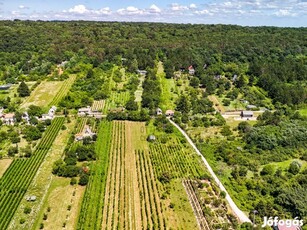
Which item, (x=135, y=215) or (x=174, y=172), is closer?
(x=135, y=215)

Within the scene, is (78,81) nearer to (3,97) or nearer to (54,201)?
(3,97)

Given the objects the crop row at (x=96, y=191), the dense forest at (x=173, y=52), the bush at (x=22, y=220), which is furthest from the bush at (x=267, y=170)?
the dense forest at (x=173, y=52)

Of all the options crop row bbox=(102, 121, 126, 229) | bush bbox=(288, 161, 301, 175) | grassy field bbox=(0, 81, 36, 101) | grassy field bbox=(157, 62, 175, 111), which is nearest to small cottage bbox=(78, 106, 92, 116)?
crop row bbox=(102, 121, 126, 229)

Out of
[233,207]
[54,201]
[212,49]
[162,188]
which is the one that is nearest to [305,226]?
[233,207]

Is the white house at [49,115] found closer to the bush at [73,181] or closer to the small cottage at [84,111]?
the small cottage at [84,111]

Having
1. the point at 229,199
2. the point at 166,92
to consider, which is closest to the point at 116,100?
the point at 166,92

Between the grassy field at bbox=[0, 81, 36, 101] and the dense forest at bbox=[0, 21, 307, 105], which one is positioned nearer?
the grassy field at bbox=[0, 81, 36, 101]

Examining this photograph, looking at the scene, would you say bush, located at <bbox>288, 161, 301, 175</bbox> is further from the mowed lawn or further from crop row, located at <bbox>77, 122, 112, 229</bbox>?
the mowed lawn
